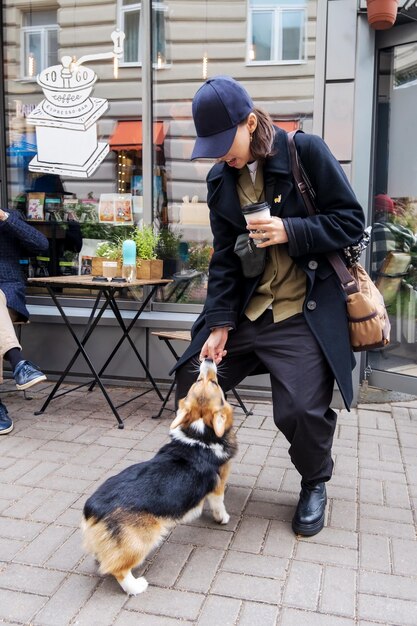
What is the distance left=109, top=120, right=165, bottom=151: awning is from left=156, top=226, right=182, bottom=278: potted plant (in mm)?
820

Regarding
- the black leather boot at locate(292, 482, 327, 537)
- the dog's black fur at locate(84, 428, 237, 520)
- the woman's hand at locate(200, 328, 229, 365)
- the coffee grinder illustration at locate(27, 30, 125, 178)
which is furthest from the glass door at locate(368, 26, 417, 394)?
the dog's black fur at locate(84, 428, 237, 520)

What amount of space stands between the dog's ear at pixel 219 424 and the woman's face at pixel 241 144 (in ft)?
3.69

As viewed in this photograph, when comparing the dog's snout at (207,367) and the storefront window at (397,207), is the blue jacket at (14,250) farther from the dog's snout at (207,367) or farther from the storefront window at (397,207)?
the storefront window at (397,207)

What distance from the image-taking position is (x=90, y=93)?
5914mm

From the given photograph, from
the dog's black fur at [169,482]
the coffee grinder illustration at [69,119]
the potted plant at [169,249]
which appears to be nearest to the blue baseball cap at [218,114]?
the dog's black fur at [169,482]

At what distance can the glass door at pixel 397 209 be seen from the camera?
203 inches

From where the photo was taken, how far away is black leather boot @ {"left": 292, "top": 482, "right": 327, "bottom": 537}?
9.91 ft

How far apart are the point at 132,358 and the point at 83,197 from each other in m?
1.69

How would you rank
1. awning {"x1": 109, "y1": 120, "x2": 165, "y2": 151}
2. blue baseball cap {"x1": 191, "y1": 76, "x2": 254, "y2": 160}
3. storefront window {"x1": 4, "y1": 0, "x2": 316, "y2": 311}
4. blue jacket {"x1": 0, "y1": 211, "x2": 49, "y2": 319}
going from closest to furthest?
blue baseball cap {"x1": 191, "y1": 76, "x2": 254, "y2": 160} < blue jacket {"x1": 0, "y1": 211, "x2": 49, "y2": 319} < storefront window {"x1": 4, "y1": 0, "x2": 316, "y2": 311} < awning {"x1": 109, "y1": 120, "x2": 165, "y2": 151}

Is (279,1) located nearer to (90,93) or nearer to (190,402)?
(90,93)

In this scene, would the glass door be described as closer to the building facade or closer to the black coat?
the building facade

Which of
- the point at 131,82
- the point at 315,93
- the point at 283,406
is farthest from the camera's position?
the point at 131,82

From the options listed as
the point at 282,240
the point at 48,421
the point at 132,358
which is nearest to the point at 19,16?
the point at 132,358

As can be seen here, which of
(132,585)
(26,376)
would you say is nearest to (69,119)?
(26,376)
